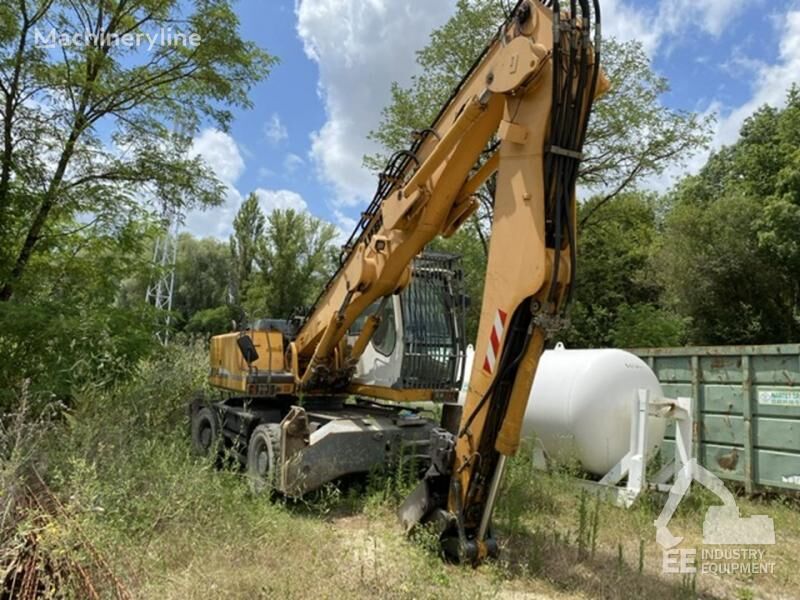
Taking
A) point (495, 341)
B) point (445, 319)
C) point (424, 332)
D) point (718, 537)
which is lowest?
point (718, 537)

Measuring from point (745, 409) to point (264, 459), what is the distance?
16.9 feet

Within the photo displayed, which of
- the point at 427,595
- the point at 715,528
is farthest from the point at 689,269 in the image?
the point at 427,595

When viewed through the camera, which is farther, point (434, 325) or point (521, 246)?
point (434, 325)

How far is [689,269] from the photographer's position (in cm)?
2077

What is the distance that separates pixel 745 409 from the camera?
21.9 ft

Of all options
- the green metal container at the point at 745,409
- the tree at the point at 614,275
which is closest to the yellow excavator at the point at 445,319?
the green metal container at the point at 745,409

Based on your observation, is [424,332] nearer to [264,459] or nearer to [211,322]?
[264,459]

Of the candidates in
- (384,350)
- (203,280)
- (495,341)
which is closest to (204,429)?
(384,350)

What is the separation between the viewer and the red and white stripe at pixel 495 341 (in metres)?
4.03

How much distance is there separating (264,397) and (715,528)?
467 cm

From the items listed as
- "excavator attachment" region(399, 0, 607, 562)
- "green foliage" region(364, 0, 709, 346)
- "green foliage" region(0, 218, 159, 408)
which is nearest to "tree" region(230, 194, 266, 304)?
"green foliage" region(364, 0, 709, 346)

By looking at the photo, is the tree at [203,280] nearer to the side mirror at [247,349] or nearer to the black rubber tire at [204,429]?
the black rubber tire at [204,429]

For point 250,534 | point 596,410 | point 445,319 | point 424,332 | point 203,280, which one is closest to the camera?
point 250,534

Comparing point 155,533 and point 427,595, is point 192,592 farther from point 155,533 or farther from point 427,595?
point 427,595
